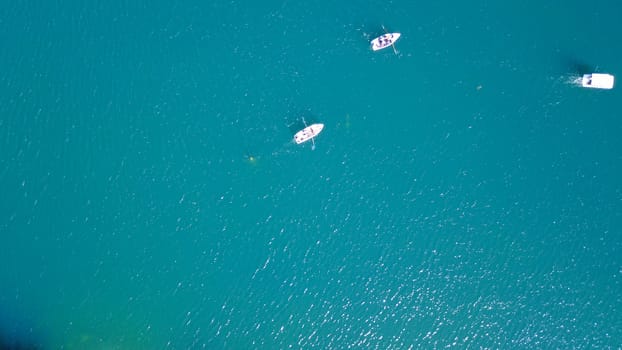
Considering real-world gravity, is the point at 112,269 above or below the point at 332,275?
above

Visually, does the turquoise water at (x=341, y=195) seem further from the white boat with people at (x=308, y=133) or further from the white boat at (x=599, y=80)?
the white boat at (x=599, y=80)

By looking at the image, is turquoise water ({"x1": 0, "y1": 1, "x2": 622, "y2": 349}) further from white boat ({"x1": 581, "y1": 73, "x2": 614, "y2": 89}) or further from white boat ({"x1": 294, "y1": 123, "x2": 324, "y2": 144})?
white boat ({"x1": 581, "y1": 73, "x2": 614, "y2": 89})

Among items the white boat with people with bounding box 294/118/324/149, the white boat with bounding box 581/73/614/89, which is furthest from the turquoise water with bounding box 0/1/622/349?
the white boat with bounding box 581/73/614/89

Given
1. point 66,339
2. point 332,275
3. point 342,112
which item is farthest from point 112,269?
point 342,112

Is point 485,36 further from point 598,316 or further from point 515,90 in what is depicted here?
point 598,316

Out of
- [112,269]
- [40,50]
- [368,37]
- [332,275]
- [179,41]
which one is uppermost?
[40,50]
